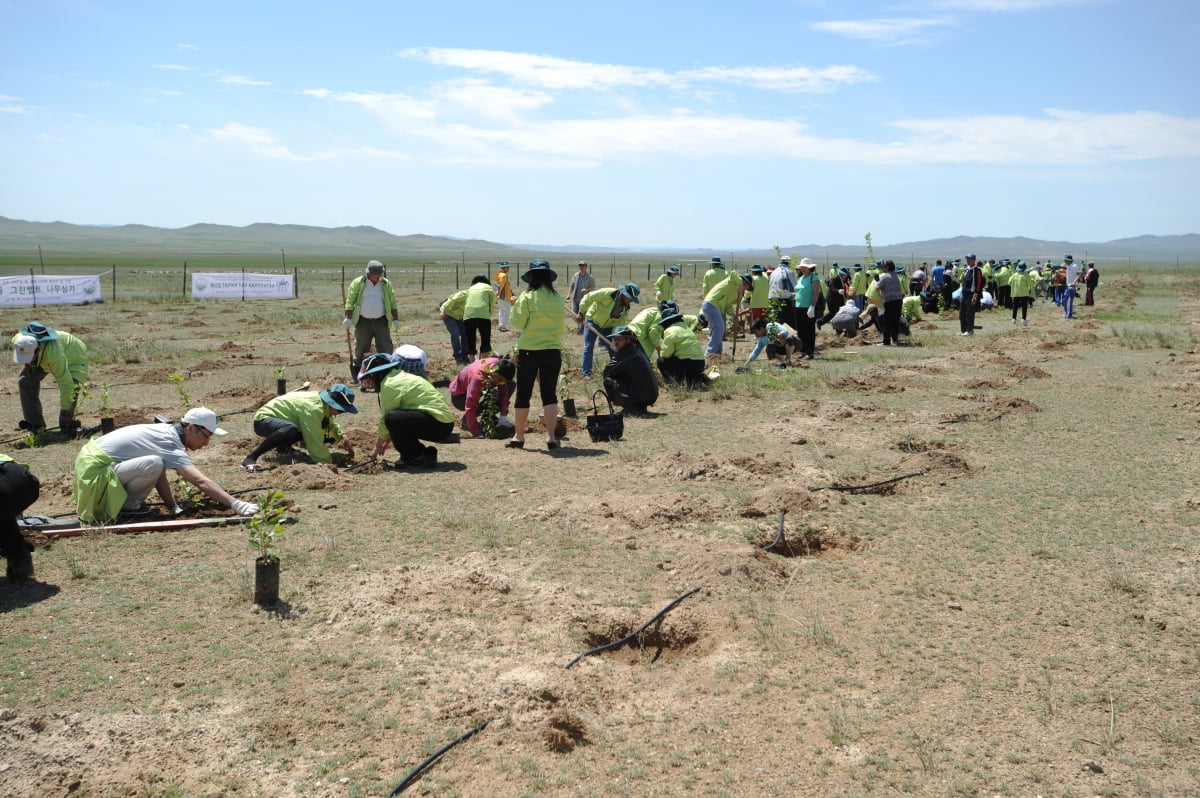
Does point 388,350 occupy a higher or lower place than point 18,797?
higher

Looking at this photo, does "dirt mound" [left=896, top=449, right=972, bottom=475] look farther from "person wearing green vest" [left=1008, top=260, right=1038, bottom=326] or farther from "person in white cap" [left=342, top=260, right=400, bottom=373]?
"person wearing green vest" [left=1008, top=260, right=1038, bottom=326]

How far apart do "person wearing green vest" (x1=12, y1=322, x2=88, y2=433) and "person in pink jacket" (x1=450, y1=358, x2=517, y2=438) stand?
14.2 ft

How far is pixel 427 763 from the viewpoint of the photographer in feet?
13.4

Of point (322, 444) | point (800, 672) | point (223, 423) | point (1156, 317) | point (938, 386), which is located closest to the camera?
point (800, 672)

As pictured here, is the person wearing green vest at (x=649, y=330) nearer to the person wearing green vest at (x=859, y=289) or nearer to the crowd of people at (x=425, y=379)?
the crowd of people at (x=425, y=379)

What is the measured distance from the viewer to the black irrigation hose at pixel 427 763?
12.8 feet

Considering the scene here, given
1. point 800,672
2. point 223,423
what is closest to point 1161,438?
point 800,672

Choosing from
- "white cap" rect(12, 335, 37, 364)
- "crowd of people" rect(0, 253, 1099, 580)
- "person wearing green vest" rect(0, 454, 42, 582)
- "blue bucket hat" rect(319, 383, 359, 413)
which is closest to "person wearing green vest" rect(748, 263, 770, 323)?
"crowd of people" rect(0, 253, 1099, 580)

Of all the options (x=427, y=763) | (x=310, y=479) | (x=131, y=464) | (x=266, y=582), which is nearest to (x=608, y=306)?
(x=310, y=479)

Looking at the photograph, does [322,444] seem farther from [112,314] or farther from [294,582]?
[112,314]

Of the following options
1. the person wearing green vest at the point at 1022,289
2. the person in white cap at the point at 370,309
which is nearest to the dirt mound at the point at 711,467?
the person in white cap at the point at 370,309

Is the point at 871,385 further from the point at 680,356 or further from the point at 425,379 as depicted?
the point at 425,379

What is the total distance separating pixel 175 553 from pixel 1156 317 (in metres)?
29.7

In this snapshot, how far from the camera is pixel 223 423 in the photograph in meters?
11.3
